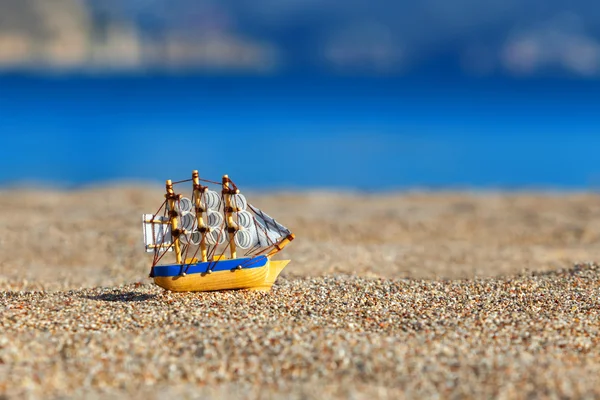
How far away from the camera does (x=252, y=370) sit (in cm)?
788

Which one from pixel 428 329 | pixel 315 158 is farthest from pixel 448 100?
pixel 428 329

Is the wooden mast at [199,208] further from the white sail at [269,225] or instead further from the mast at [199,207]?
the white sail at [269,225]

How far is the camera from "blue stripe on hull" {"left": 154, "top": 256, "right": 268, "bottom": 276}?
35.4ft

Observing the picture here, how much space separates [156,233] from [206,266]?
106 centimetres

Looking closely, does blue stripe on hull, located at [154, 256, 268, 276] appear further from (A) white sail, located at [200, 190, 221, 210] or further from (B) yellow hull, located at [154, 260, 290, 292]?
(A) white sail, located at [200, 190, 221, 210]

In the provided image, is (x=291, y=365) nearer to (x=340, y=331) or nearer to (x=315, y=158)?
(x=340, y=331)

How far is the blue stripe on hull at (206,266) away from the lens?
10.8 meters

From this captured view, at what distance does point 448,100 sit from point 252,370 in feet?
488

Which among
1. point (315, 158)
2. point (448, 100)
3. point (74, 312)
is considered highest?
point (448, 100)

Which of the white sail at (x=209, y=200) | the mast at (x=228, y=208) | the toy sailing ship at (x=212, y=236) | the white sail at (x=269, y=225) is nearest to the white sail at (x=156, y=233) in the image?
the toy sailing ship at (x=212, y=236)

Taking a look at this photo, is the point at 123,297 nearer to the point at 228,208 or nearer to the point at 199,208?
the point at 199,208

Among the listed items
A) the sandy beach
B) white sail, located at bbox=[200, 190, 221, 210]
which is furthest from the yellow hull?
white sail, located at bbox=[200, 190, 221, 210]

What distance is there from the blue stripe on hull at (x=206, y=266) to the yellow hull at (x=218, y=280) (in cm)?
6

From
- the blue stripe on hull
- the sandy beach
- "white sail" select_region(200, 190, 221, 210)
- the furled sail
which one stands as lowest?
the sandy beach
